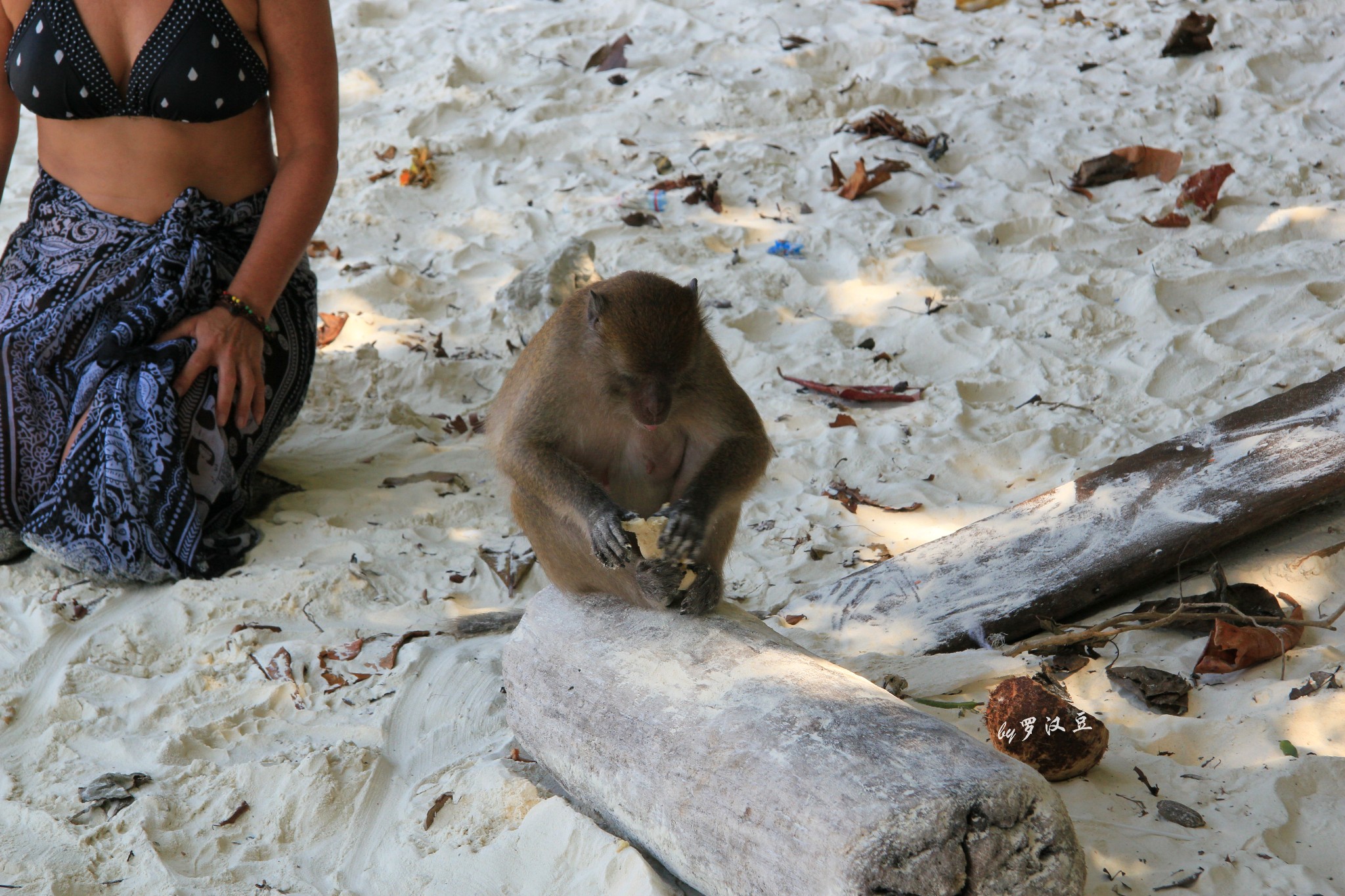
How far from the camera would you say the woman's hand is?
4.33 metres

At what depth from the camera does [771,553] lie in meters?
4.30

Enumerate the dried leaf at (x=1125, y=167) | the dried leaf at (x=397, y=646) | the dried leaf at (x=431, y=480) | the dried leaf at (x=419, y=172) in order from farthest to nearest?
1. the dried leaf at (x=419, y=172)
2. the dried leaf at (x=1125, y=167)
3. the dried leaf at (x=431, y=480)
4. the dried leaf at (x=397, y=646)

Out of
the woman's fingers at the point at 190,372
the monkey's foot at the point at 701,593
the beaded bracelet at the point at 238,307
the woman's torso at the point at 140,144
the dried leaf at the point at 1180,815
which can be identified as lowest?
the dried leaf at the point at 1180,815

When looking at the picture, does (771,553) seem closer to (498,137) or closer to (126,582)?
(126,582)

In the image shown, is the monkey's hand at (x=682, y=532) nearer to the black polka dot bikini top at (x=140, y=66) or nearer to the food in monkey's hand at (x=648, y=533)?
the food in monkey's hand at (x=648, y=533)

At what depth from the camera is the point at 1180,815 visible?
2.62 m

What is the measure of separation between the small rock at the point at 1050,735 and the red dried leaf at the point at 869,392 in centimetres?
241

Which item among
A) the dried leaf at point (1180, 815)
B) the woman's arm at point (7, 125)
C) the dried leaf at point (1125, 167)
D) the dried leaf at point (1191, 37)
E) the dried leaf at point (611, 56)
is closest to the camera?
the dried leaf at point (1180, 815)

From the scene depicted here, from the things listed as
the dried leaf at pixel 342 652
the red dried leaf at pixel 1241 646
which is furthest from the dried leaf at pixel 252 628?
the red dried leaf at pixel 1241 646

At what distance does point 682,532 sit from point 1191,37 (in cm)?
627

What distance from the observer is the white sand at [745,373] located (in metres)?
2.89

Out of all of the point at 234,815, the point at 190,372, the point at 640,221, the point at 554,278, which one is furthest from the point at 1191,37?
the point at 234,815

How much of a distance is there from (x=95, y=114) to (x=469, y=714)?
273cm

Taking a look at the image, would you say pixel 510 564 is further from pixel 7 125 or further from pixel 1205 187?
pixel 1205 187
